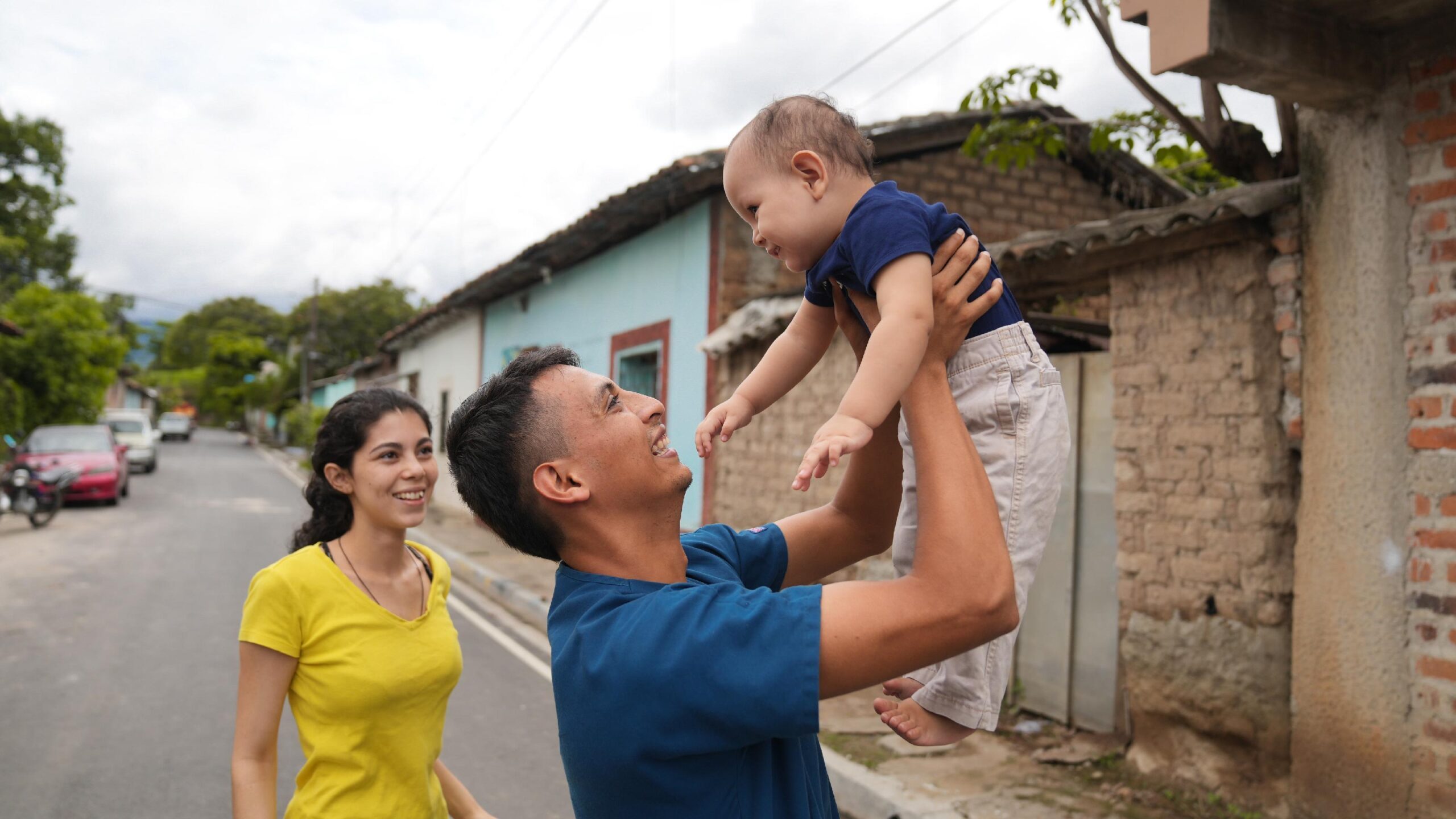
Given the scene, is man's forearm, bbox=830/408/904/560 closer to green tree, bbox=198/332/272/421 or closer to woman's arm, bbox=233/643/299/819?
woman's arm, bbox=233/643/299/819

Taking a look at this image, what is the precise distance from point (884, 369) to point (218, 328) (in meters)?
78.0

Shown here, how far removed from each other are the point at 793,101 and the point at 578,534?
860 mm

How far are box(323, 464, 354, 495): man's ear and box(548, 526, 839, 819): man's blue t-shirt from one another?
1.35 metres

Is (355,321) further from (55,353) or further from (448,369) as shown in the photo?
(448,369)

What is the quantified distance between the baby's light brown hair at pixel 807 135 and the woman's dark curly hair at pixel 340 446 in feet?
4.68

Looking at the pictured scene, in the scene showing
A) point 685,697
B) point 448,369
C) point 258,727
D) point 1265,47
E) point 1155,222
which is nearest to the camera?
point 685,697

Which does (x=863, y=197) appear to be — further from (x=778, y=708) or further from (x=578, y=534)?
(x=778, y=708)

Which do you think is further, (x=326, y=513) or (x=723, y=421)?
(x=326, y=513)

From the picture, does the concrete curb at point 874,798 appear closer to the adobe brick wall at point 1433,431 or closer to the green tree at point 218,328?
the adobe brick wall at point 1433,431

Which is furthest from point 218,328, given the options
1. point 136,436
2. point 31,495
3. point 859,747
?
point 859,747

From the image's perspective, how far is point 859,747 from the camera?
5.17 m

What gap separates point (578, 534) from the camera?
1574 mm

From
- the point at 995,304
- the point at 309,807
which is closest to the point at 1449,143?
the point at 995,304

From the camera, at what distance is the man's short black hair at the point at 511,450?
62.1 inches
